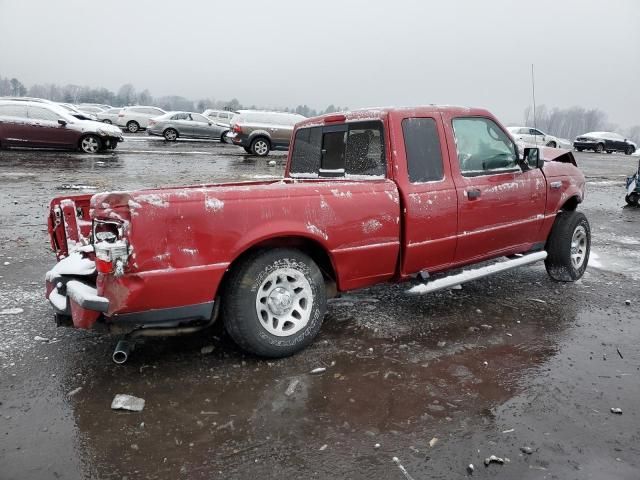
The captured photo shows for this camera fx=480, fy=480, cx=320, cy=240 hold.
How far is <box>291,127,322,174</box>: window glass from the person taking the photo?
15.4 ft

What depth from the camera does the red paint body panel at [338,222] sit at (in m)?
2.87

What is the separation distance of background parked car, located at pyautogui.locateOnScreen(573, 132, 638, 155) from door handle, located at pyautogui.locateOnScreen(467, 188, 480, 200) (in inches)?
1427

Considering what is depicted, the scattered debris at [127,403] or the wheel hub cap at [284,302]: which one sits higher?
the wheel hub cap at [284,302]

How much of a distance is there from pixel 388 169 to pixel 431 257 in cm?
83

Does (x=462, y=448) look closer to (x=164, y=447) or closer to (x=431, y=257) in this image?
(x=164, y=447)

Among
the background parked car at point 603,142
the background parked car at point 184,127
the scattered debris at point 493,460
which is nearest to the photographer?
the scattered debris at point 493,460

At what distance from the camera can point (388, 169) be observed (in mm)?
3859

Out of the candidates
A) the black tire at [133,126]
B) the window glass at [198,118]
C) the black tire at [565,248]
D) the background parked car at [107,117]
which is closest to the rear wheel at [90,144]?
the window glass at [198,118]

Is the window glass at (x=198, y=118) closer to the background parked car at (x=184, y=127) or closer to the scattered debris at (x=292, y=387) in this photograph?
the background parked car at (x=184, y=127)

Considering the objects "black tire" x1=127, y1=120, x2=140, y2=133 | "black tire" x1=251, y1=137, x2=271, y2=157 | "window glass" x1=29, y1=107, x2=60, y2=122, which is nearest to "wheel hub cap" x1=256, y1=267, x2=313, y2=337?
"window glass" x1=29, y1=107, x2=60, y2=122

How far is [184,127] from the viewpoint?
24859 millimetres

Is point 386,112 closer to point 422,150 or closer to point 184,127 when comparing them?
point 422,150

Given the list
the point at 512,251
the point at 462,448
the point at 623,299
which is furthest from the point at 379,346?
the point at 623,299

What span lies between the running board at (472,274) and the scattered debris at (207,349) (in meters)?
1.59
